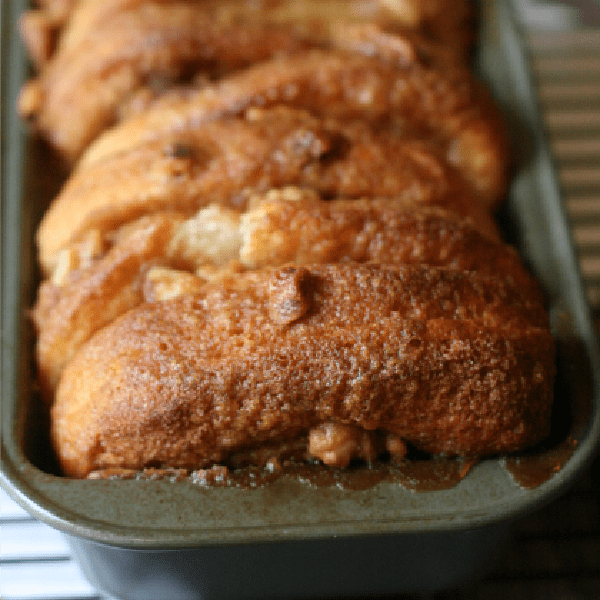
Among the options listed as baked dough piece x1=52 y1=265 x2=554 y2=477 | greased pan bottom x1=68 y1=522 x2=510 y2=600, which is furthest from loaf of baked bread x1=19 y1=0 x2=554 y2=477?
greased pan bottom x1=68 y1=522 x2=510 y2=600

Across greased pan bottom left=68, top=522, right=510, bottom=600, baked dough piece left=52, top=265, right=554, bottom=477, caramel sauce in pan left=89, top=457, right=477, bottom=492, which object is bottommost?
greased pan bottom left=68, top=522, right=510, bottom=600

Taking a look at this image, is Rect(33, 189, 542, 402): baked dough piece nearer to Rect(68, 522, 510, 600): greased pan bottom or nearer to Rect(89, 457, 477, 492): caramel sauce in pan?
Rect(89, 457, 477, 492): caramel sauce in pan

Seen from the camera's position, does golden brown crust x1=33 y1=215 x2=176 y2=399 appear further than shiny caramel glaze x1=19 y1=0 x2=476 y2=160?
No

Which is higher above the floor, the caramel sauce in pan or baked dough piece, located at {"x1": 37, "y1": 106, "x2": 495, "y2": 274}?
baked dough piece, located at {"x1": 37, "y1": 106, "x2": 495, "y2": 274}

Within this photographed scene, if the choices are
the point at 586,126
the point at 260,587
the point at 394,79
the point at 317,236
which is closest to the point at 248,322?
the point at 317,236

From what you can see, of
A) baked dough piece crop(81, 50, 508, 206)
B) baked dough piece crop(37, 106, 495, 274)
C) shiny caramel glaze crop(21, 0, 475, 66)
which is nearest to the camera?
baked dough piece crop(37, 106, 495, 274)

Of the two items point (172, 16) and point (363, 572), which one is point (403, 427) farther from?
point (172, 16)
